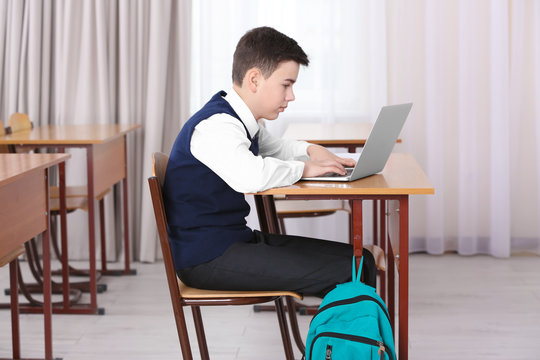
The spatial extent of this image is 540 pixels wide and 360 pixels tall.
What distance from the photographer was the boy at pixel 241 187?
2.02 meters

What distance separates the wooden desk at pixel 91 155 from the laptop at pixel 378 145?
140 cm

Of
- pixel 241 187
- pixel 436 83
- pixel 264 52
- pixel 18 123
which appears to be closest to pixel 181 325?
pixel 241 187

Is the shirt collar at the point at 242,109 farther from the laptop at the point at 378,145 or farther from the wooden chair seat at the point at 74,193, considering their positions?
the wooden chair seat at the point at 74,193

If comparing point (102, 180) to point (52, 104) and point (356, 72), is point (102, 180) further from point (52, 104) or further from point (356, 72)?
point (356, 72)

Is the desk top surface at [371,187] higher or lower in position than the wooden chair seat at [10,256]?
higher

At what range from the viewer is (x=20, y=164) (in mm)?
2453

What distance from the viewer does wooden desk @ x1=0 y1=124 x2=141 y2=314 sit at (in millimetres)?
3215

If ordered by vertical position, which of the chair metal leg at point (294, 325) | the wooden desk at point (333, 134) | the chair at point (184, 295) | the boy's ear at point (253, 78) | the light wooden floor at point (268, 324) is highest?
the boy's ear at point (253, 78)

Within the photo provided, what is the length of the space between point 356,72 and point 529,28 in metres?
0.99

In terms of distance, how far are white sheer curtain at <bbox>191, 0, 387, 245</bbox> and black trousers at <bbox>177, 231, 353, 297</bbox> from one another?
2202 mm

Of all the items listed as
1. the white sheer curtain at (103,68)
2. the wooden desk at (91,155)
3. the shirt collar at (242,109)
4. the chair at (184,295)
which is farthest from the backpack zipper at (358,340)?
the white sheer curtain at (103,68)

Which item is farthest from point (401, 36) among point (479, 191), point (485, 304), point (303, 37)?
point (485, 304)

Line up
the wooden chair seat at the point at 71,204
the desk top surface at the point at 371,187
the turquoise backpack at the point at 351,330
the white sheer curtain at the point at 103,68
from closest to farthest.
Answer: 1. the turquoise backpack at the point at 351,330
2. the desk top surface at the point at 371,187
3. the wooden chair seat at the point at 71,204
4. the white sheer curtain at the point at 103,68

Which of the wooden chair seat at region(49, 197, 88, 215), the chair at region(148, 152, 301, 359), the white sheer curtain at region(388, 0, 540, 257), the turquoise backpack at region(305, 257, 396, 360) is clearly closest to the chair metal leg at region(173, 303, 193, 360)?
the chair at region(148, 152, 301, 359)
